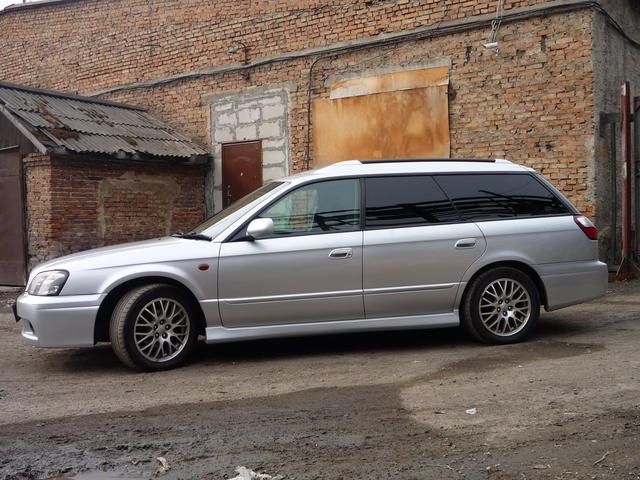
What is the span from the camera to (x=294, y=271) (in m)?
5.90

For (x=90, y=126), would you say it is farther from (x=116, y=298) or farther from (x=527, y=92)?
(x=116, y=298)

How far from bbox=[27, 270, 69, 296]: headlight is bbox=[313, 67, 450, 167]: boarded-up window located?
7.39 m

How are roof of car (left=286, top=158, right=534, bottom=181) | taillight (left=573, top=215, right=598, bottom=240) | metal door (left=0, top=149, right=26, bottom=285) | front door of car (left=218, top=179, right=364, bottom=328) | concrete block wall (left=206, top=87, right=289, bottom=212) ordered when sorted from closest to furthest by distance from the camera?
front door of car (left=218, top=179, right=364, bottom=328), roof of car (left=286, top=158, right=534, bottom=181), taillight (left=573, top=215, right=598, bottom=240), metal door (left=0, top=149, right=26, bottom=285), concrete block wall (left=206, top=87, right=289, bottom=212)

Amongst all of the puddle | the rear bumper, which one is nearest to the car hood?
the puddle

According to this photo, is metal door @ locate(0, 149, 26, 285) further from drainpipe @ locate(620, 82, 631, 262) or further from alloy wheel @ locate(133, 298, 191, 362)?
drainpipe @ locate(620, 82, 631, 262)

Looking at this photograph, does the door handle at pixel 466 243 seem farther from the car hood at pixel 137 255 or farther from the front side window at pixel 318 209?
the car hood at pixel 137 255

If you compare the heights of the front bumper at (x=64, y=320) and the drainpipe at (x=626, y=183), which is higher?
the drainpipe at (x=626, y=183)

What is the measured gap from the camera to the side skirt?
19.3 feet

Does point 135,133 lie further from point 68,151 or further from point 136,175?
point 68,151

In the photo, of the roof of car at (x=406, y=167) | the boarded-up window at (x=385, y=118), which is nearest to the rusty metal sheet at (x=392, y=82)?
the boarded-up window at (x=385, y=118)

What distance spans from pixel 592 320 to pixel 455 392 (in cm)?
345

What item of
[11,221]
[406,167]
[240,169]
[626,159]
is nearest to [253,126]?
[240,169]

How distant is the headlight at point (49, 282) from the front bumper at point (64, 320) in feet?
0.21

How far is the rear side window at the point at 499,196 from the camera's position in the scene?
6.43 m
